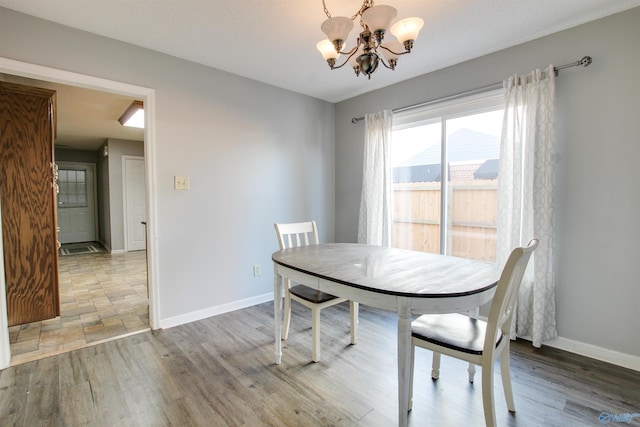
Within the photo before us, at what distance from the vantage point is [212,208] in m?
2.97

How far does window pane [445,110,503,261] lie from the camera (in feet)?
8.75

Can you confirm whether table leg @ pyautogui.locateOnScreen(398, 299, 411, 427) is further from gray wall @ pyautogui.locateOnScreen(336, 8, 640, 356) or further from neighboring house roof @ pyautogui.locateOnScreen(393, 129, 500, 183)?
neighboring house roof @ pyautogui.locateOnScreen(393, 129, 500, 183)

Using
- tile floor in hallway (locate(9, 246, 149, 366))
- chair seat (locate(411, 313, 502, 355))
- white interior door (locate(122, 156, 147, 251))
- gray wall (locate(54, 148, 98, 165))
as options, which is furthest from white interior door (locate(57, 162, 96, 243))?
chair seat (locate(411, 313, 502, 355))

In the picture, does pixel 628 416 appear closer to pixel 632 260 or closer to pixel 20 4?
pixel 632 260

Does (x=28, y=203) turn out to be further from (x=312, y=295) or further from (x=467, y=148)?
(x=467, y=148)

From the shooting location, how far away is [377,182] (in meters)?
3.43

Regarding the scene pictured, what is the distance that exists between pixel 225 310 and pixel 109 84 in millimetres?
2218

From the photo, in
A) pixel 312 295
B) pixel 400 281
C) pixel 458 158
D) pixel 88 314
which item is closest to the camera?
pixel 400 281

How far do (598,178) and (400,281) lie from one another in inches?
70.1

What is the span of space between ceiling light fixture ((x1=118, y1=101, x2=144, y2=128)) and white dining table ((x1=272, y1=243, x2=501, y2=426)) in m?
2.80

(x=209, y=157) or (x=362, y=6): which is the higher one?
(x=362, y=6)

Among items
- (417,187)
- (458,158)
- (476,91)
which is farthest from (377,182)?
(476,91)

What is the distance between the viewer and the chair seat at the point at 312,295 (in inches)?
82.9

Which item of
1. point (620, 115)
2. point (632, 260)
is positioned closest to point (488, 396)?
point (632, 260)
